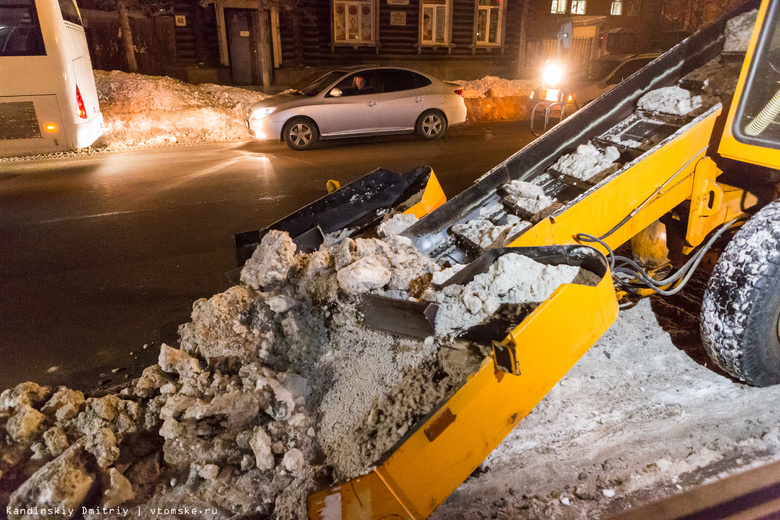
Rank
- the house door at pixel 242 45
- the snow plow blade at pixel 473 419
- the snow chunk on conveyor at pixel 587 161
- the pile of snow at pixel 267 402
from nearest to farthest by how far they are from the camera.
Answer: the snow plow blade at pixel 473 419
the pile of snow at pixel 267 402
the snow chunk on conveyor at pixel 587 161
the house door at pixel 242 45

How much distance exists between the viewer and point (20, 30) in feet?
29.8

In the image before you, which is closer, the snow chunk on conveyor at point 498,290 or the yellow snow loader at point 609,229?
the yellow snow loader at point 609,229

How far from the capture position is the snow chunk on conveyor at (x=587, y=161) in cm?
407

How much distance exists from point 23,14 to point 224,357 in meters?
9.16

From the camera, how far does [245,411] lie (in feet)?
9.53

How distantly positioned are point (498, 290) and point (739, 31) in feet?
10.9

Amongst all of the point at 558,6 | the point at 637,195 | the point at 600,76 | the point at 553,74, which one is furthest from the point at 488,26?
the point at 637,195

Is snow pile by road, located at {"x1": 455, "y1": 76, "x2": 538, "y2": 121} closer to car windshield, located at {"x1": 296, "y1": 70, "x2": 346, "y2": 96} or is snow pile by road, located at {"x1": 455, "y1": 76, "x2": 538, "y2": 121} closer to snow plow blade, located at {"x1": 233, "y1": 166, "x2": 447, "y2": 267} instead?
car windshield, located at {"x1": 296, "y1": 70, "x2": 346, "y2": 96}

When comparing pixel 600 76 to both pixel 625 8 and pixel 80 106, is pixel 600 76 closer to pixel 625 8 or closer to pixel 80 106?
pixel 80 106

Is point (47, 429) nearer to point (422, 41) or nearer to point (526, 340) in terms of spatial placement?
point (526, 340)

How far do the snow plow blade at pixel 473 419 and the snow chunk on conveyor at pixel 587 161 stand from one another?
1.54 metres

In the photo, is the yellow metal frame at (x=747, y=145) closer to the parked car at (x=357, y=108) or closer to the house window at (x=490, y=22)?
the parked car at (x=357, y=108)

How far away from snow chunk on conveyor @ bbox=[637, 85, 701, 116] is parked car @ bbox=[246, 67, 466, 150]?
27.4 feet

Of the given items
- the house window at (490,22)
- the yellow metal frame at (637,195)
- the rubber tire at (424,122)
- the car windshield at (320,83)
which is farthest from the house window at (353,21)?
the yellow metal frame at (637,195)
